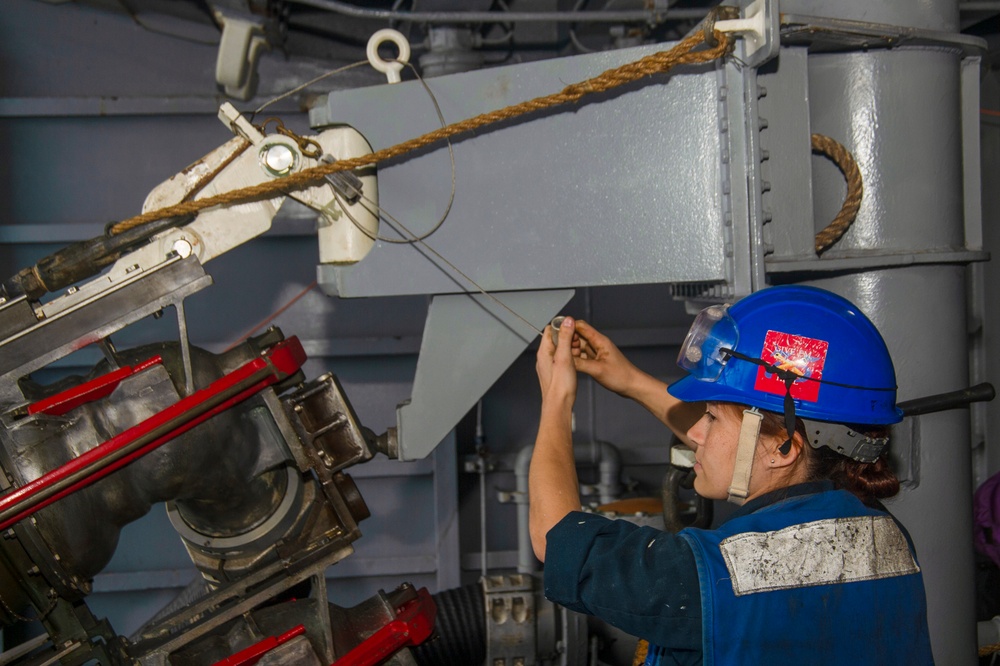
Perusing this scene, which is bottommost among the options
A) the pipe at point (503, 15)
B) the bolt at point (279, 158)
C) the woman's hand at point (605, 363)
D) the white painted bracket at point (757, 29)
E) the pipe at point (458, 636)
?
the pipe at point (458, 636)

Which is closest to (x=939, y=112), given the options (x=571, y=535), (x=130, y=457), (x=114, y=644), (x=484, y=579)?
(x=571, y=535)

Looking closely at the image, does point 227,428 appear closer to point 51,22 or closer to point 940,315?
point 940,315

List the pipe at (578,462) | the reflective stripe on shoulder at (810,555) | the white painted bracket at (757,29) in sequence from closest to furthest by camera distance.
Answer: the reflective stripe on shoulder at (810,555)
the white painted bracket at (757,29)
the pipe at (578,462)

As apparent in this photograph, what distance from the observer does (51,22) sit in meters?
3.24

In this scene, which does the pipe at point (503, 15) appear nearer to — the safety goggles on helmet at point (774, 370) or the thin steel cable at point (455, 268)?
the thin steel cable at point (455, 268)

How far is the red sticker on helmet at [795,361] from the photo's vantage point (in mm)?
1347

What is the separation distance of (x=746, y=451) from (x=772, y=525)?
134mm

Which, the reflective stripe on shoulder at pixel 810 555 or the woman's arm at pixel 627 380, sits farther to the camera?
the woman's arm at pixel 627 380

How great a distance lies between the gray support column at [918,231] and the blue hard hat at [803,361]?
433mm

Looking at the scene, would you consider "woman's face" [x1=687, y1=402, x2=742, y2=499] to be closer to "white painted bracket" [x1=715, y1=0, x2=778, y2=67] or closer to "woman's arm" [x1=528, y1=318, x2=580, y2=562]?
"woman's arm" [x1=528, y1=318, x2=580, y2=562]

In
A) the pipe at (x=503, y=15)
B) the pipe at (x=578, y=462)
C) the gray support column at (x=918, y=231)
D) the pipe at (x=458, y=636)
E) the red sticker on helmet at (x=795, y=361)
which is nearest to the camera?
the red sticker on helmet at (x=795, y=361)

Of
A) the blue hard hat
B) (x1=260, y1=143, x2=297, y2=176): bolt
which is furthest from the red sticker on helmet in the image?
(x1=260, y1=143, x2=297, y2=176): bolt

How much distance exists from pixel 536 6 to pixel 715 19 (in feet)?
5.57

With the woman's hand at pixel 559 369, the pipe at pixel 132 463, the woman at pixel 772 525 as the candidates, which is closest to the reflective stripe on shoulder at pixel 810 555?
the woman at pixel 772 525
